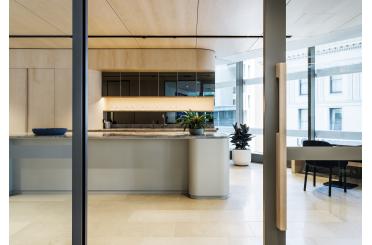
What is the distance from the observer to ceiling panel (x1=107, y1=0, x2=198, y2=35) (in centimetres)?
418

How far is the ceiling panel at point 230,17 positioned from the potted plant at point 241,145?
2932mm

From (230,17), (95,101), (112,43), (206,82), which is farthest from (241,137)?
(112,43)

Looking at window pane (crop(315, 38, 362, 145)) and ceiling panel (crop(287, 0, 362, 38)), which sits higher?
ceiling panel (crop(287, 0, 362, 38))

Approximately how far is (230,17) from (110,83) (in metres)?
3.86

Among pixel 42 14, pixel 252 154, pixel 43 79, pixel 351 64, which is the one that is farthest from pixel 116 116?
pixel 351 64

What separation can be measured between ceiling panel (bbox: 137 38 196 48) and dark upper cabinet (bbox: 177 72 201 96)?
835mm

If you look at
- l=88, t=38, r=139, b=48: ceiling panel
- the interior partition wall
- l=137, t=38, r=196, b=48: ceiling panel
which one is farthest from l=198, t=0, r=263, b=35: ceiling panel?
the interior partition wall

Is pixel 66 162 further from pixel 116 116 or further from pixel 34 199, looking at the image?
pixel 116 116

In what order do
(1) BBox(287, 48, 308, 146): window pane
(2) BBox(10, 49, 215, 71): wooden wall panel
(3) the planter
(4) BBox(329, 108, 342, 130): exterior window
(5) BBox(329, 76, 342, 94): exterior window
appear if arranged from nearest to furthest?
1. (1) BBox(287, 48, 308, 146): window pane
2. (4) BBox(329, 108, 342, 130): exterior window
3. (5) BBox(329, 76, 342, 94): exterior window
4. (3) the planter
5. (2) BBox(10, 49, 215, 71): wooden wall panel

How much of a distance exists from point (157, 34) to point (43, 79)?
116 inches

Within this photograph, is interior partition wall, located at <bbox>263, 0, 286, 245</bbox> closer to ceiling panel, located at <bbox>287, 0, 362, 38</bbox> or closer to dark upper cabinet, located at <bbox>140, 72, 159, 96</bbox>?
ceiling panel, located at <bbox>287, 0, 362, 38</bbox>

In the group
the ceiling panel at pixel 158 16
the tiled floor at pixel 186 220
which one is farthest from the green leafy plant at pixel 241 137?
the tiled floor at pixel 186 220

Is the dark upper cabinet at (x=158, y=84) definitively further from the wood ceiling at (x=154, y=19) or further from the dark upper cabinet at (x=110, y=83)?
the wood ceiling at (x=154, y=19)

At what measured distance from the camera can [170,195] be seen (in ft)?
15.6
